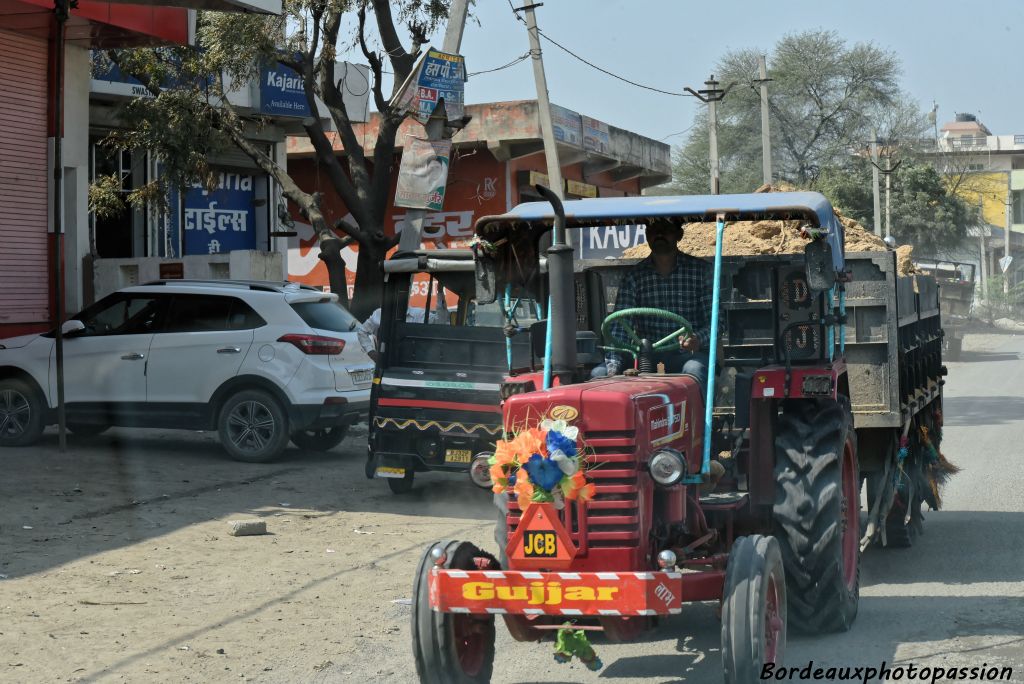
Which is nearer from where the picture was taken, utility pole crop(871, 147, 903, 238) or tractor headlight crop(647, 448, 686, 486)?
tractor headlight crop(647, 448, 686, 486)

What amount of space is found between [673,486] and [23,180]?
13217 millimetres

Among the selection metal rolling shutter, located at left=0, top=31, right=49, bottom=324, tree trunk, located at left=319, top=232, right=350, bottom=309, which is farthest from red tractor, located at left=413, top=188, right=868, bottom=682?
metal rolling shutter, located at left=0, top=31, right=49, bottom=324

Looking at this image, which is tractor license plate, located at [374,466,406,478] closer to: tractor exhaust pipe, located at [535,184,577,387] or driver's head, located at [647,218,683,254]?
driver's head, located at [647,218,683,254]

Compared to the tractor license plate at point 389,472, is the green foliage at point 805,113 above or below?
above

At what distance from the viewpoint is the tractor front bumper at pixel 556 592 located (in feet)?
16.5

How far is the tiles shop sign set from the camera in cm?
2392

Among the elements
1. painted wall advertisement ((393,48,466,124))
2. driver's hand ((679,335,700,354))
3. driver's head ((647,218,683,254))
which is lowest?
driver's hand ((679,335,700,354))

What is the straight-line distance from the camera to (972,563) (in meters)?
8.52

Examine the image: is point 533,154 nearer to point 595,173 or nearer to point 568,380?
point 595,173

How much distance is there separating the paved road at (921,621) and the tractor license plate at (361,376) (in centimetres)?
586

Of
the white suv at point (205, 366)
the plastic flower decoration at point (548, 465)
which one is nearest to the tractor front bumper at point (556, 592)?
the plastic flower decoration at point (548, 465)

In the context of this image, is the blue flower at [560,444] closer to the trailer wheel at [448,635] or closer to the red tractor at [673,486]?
the red tractor at [673,486]

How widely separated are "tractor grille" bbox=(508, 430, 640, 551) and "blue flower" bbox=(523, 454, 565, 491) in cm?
17

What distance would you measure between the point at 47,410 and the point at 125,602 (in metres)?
6.53
